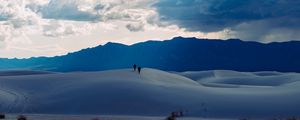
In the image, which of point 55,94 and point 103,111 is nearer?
point 103,111

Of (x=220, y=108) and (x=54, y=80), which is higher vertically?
(x=54, y=80)

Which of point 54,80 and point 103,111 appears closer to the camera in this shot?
point 103,111

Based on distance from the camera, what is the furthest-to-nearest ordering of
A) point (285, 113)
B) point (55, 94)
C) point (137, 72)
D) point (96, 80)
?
1. point (137, 72)
2. point (96, 80)
3. point (55, 94)
4. point (285, 113)

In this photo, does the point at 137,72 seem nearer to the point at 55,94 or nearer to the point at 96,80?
the point at 96,80

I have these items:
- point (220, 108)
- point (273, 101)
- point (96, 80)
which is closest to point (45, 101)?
point (96, 80)

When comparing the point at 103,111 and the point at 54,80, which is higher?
the point at 54,80

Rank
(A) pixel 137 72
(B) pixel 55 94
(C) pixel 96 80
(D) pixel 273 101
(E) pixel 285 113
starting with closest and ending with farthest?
(E) pixel 285 113
(D) pixel 273 101
(B) pixel 55 94
(C) pixel 96 80
(A) pixel 137 72

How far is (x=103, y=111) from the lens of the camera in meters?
33.9

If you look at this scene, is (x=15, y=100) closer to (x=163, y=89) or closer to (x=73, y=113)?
(x=73, y=113)

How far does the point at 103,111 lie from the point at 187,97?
5.81 m

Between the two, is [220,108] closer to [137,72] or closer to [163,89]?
[163,89]

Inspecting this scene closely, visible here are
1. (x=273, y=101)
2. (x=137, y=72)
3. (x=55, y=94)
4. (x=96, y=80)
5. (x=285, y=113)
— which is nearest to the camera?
(x=285, y=113)

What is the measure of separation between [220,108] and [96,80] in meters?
12.6

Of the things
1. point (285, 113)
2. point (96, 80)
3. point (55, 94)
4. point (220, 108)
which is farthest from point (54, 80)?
point (285, 113)
